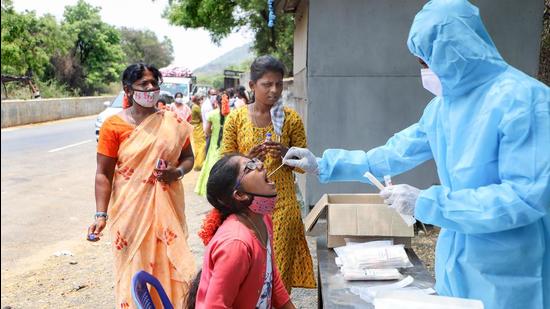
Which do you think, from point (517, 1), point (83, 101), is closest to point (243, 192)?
point (517, 1)

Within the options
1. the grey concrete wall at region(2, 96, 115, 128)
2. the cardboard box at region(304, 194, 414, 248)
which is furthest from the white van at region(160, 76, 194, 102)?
the cardboard box at region(304, 194, 414, 248)

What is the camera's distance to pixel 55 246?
5.64 meters

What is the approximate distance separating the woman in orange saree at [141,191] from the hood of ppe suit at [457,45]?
5.57 feet

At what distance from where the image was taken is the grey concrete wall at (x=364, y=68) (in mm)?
5734

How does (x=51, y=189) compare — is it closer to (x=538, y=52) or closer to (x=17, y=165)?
(x=17, y=165)

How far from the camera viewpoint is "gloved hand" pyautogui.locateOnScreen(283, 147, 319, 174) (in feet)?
8.54

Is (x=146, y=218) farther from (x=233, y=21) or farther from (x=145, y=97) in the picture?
(x=233, y=21)

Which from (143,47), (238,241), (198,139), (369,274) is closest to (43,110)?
(198,139)

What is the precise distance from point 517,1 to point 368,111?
1.85 metres

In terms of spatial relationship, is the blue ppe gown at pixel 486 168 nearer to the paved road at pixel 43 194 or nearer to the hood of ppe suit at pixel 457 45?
the hood of ppe suit at pixel 457 45

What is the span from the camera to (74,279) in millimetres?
4680

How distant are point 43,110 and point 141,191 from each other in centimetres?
1907

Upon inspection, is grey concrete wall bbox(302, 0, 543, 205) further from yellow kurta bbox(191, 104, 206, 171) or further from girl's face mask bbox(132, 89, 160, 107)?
yellow kurta bbox(191, 104, 206, 171)

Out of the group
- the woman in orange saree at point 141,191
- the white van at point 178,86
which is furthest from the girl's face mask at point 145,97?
the white van at point 178,86
